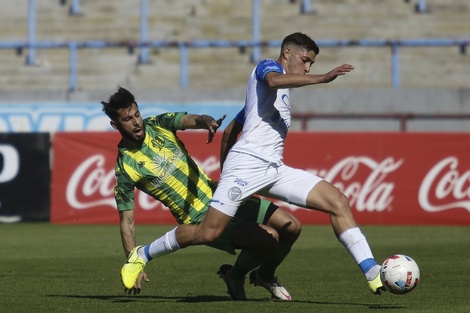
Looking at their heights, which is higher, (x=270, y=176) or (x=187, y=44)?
(x=187, y=44)

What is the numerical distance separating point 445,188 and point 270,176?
30.3ft

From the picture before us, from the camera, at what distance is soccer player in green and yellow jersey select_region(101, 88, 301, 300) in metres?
9.16

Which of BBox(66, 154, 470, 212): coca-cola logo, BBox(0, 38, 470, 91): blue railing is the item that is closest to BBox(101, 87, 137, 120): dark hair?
BBox(66, 154, 470, 212): coca-cola logo

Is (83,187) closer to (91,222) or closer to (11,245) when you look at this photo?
(91,222)

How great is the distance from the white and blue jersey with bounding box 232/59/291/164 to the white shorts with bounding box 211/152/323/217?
7 centimetres

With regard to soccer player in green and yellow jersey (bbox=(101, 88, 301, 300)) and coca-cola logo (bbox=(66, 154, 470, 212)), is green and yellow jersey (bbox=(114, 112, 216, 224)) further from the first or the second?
coca-cola logo (bbox=(66, 154, 470, 212))

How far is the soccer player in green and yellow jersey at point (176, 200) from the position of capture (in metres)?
9.16

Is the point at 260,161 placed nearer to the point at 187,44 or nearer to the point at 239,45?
the point at 239,45

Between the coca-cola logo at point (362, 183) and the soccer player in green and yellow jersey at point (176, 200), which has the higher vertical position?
the soccer player in green and yellow jersey at point (176, 200)

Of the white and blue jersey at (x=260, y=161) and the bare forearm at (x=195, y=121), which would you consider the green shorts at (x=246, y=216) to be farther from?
the bare forearm at (x=195, y=121)

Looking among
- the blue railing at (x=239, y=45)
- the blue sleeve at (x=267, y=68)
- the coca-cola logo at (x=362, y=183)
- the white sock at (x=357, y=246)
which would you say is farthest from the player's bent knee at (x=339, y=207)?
the blue railing at (x=239, y=45)

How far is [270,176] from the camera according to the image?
8977 mm

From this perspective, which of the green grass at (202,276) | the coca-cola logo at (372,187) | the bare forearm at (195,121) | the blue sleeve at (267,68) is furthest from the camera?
the coca-cola logo at (372,187)

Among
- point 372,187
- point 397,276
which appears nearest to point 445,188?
point 372,187
